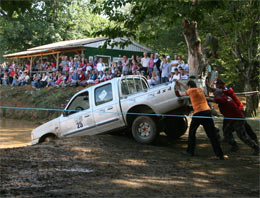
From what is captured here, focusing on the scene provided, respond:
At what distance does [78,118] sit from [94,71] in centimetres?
1028

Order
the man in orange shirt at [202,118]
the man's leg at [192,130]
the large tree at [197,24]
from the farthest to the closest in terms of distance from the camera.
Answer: the large tree at [197,24], the man's leg at [192,130], the man in orange shirt at [202,118]

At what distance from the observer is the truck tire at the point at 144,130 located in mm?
8948

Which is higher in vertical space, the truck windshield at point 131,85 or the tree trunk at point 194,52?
the tree trunk at point 194,52

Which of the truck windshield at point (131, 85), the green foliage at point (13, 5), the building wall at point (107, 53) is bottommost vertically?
the truck windshield at point (131, 85)

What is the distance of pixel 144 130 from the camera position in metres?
9.18

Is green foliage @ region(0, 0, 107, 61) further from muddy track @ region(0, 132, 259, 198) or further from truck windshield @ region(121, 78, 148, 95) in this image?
muddy track @ region(0, 132, 259, 198)

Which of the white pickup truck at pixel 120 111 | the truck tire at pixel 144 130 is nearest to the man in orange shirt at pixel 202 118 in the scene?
the white pickup truck at pixel 120 111

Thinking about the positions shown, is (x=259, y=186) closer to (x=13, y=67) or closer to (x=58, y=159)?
(x=58, y=159)

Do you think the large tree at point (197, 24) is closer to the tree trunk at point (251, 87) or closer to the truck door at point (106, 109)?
the tree trunk at point (251, 87)

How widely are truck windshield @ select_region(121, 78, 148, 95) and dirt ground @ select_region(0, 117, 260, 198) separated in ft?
4.88

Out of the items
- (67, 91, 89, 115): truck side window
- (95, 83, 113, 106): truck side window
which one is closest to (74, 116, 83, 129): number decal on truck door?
(67, 91, 89, 115): truck side window

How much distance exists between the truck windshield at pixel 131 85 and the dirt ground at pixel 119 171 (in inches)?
58.6

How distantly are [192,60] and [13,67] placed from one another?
70.7 ft

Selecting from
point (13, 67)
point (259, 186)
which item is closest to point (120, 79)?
point (259, 186)
